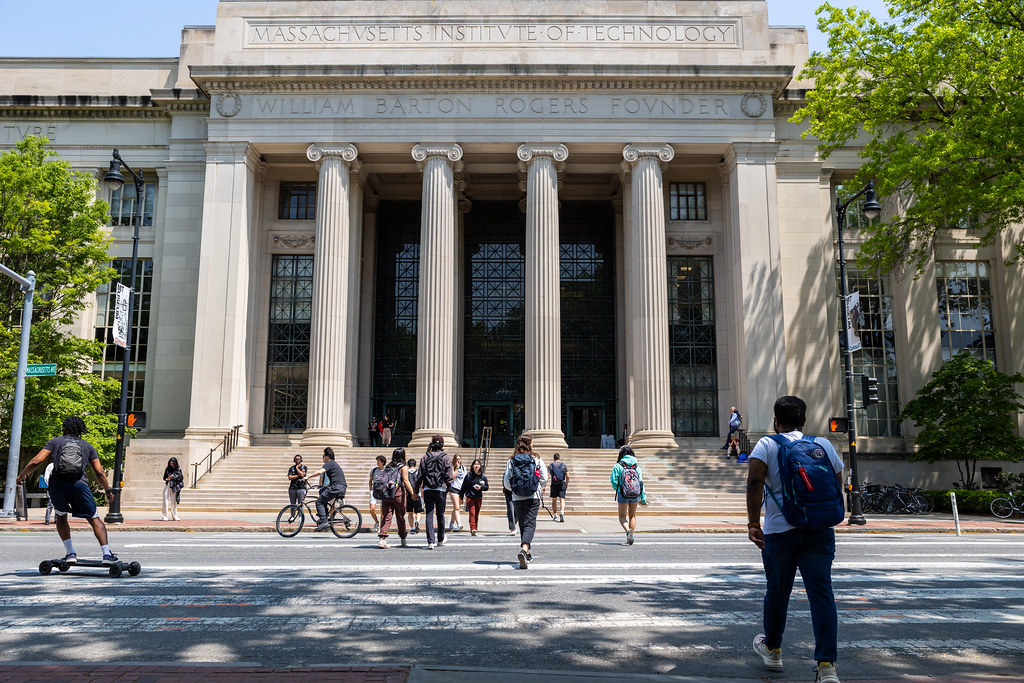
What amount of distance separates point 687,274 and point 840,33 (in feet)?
41.1

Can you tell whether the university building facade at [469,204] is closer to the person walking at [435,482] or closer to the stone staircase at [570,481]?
the stone staircase at [570,481]

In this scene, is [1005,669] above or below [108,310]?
below

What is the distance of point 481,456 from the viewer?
31.2m

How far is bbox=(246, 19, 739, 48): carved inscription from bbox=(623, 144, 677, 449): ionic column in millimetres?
5295

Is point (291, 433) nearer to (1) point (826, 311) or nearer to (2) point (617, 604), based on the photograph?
(1) point (826, 311)

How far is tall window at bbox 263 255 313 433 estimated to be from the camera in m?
37.0

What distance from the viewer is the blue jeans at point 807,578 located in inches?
211

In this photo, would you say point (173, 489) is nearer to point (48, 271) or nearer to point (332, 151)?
point (48, 271)

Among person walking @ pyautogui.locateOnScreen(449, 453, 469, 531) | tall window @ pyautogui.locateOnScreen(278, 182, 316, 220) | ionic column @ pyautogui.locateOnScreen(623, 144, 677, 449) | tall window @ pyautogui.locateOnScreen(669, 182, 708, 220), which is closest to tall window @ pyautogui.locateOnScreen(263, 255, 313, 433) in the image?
tall window @ pyautogui.locateOnScreen(278, 182, 316, 220)

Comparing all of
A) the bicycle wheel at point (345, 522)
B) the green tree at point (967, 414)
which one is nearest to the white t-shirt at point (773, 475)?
the bicycle wheel at point (345, 522)

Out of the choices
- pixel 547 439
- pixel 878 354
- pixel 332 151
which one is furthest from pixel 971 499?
pixel 332 151

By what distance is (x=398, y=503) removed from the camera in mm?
Answer: 14773

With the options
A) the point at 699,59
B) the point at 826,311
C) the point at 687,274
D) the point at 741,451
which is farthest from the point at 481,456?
the point at 699,59

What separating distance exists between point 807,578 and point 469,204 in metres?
36.0
